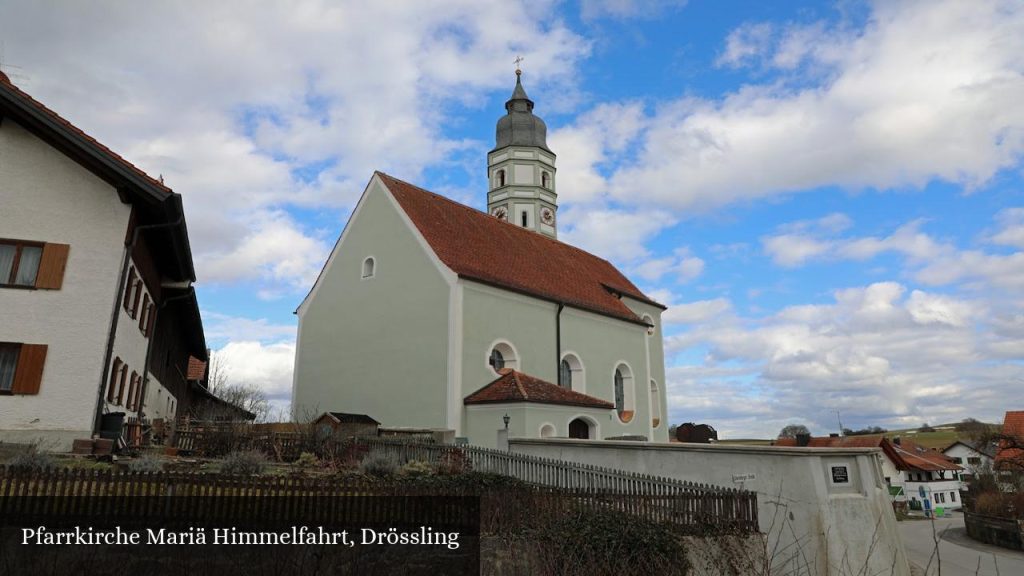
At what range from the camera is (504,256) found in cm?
2655

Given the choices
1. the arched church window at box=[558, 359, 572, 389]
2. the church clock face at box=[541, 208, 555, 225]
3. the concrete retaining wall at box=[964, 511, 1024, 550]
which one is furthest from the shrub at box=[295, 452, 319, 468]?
the concrete retaining wall at box=[964, 511, 1024, 550]

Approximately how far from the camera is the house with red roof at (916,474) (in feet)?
188

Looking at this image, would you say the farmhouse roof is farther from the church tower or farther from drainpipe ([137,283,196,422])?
the church tower

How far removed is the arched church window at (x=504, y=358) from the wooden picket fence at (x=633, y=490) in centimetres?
756

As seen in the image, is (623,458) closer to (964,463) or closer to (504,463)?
(504,463)

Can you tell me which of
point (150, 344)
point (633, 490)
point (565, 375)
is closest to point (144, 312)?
point (150, 344)

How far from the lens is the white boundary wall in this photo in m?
12.3

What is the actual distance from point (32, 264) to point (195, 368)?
20.0 meters

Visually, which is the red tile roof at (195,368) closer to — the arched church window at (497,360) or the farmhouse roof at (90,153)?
the arched church window at (497,360)

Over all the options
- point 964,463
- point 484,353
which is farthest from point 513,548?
point 964,463

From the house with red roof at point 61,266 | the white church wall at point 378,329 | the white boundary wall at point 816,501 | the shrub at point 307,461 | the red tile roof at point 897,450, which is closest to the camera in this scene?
the house with red roof at point 61,266

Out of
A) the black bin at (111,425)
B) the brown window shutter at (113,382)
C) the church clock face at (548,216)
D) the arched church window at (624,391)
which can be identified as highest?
the church clock face at (548,216)

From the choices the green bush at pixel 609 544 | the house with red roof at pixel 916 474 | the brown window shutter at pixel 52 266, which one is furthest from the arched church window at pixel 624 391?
the house with red roof at pixel 916 474

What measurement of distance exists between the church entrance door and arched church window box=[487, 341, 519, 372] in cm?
283
